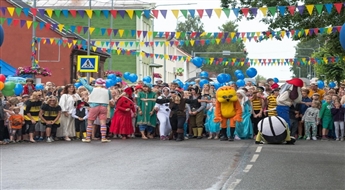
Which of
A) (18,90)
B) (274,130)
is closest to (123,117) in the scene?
(18,90)

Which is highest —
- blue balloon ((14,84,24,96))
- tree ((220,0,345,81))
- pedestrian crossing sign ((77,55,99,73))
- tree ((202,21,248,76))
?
tree ((202,21,248,76))

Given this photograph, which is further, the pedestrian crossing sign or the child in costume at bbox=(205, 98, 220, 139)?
the pedestrian crossing sign

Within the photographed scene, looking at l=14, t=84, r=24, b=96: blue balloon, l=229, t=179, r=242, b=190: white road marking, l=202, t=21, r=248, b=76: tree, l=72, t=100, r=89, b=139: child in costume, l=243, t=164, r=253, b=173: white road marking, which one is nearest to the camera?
l=229, t=179, r=242, b=190: white road marking

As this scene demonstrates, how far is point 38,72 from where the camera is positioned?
125 feet

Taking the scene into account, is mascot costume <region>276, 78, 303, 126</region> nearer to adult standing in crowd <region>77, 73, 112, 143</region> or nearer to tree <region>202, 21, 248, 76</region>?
adult standing in crowd <region>77, 73, 112, 143</region>

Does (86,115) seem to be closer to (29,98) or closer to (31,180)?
(29,98)

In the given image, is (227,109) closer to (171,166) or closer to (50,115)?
(50,115)

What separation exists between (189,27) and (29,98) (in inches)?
4459

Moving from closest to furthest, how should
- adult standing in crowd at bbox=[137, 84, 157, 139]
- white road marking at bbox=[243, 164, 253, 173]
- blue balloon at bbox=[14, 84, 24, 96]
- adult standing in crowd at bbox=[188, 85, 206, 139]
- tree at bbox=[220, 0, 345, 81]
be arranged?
white road marking at bbox=[243, 164, 253, 173] → blue balloon at bbox=[14, 84, 24, 96] → adult standing in crowd at bbox=[137, 84, 157, 139] → adult standing in crowd at bbox=[188, 85, 206, 139] → tree at bbox=[220, 0, 345, 81]

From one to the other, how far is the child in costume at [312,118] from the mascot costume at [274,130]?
3.77 meters

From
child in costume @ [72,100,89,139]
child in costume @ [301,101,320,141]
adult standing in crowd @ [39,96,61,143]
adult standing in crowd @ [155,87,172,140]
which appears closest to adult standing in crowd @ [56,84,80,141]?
child in costume @ [72,100,89,139]

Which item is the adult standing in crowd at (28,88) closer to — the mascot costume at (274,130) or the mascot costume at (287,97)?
the mascot costume at (287,97)

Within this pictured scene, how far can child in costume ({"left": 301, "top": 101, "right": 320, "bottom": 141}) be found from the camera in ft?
84.9

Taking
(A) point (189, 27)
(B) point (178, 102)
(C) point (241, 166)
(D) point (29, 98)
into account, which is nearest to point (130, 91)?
(B) point (178, 102)
